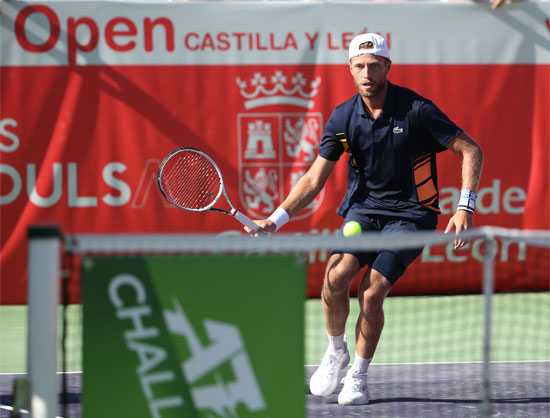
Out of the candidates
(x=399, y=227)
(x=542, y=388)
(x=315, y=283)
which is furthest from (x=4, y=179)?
(x=542, y=388)

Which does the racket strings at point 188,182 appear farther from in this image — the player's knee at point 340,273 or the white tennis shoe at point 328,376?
the white tennis shoe at point 328,376

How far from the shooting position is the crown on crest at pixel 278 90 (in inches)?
284

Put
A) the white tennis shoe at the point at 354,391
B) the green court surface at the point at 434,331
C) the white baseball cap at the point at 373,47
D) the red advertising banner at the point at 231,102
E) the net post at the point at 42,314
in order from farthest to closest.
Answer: the red advertising banner at the point at 231,102 < the green court surface at the point at 434,331 < the white baseball cap at the point at 373,47 < the white tennis shoe at the point at 354,391 < the net post at the point at 42,314

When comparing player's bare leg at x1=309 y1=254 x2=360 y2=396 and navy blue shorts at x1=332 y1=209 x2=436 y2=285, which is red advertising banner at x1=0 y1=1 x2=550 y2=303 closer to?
navy blue shorts at x1=332 y1=209 x2=436 y2=285

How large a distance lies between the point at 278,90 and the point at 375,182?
9.44ft

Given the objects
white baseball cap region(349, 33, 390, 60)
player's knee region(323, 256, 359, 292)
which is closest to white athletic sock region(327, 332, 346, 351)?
player's knee region(323, 256, 359, 292)

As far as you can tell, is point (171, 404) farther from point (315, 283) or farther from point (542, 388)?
point (315, 283)

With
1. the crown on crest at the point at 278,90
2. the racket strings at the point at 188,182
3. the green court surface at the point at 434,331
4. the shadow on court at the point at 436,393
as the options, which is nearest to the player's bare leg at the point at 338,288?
the shadow on court at the point at 436,393

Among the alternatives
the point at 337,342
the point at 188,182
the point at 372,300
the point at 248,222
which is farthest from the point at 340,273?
the point at 188,182

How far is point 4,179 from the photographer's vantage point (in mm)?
7039

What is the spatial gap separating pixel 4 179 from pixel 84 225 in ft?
2.18

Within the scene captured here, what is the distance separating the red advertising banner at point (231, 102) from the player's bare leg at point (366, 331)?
2.99m

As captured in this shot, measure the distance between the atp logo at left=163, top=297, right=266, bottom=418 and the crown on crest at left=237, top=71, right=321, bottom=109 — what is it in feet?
15.2

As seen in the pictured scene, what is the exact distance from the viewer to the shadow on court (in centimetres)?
416
